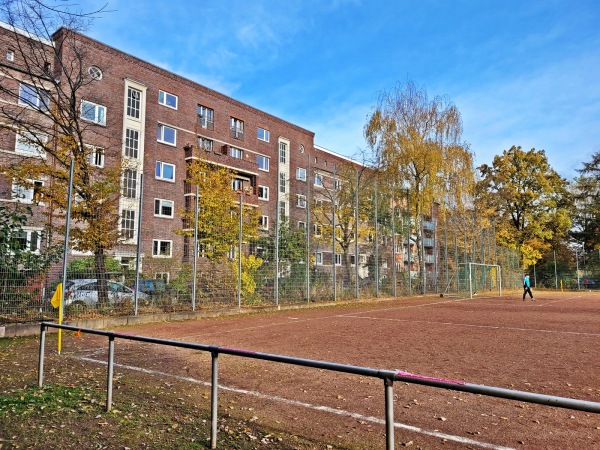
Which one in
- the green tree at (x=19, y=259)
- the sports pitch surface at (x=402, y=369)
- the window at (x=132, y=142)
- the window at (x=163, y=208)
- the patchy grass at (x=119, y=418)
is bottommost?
the sports pitch surface at (x=402, y=369)

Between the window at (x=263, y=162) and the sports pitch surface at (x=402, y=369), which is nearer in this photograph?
the sports pitch surface at (x=402, y=369)

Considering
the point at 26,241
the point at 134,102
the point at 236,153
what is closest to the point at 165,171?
the point at 134,102

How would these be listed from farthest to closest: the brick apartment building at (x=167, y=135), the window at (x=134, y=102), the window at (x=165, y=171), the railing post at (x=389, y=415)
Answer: the window at (x=165, y=171), the window at (x=134, y=102), the brick apartment building at (x=167, y=135), the railing post at (x=389, y=415)

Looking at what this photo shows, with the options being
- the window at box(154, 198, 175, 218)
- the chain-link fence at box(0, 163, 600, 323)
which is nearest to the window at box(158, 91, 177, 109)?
the chain-link fence at box(0, 163, 600, 323)

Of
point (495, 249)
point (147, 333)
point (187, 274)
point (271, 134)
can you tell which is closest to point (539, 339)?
point (147, 333)

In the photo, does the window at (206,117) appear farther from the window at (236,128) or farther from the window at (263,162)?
the window at (263,162)

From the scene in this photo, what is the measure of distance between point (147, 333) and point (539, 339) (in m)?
9.46

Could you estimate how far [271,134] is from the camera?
47188 mm

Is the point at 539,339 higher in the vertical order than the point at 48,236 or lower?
lower

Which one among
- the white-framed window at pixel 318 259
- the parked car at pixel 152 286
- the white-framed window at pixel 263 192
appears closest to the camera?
the parked car at pixel 152 286

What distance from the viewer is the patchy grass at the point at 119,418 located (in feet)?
Result: 13.6

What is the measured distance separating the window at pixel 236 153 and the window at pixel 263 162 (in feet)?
7.40

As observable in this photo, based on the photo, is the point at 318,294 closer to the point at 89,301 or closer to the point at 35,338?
the point at 89,301

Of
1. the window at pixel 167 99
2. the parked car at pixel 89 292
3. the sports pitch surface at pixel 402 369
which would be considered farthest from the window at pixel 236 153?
the sports pitch surface at pixel 402 369
